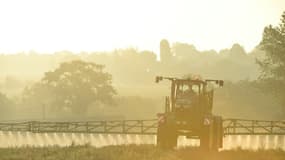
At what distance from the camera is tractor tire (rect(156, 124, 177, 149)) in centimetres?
3484

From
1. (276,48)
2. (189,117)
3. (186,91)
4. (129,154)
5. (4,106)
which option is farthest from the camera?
(4,106)

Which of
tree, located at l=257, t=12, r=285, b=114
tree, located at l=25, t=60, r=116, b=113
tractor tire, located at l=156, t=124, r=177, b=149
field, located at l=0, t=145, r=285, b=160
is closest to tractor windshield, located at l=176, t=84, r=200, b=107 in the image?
tractor tire, located at l=156, t=124, r=177, b=149

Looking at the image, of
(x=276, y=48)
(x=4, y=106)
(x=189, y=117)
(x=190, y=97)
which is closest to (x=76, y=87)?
(x=4, y=106)

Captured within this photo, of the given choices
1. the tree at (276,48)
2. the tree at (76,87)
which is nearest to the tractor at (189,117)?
the tree at (276,48)

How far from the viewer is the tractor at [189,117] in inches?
1353

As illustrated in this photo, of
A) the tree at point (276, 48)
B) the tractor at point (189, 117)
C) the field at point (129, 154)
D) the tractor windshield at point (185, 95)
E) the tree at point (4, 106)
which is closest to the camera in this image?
the field at point (129, 154)

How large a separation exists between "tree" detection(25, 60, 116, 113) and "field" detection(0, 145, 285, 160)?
58.7m

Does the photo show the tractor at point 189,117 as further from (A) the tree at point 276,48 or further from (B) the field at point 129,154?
(A) the tree at point 276,48

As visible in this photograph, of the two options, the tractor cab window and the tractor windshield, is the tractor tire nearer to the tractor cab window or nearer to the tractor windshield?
the tractor windshield

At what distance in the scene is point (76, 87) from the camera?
92625mm

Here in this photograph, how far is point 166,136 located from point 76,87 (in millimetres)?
58822

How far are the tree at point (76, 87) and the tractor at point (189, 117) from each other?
189ft

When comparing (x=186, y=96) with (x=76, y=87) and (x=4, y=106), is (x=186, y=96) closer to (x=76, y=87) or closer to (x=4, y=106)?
(x=76, y=87)

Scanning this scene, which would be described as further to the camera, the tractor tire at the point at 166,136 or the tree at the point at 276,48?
the tree at the point at 276,48
